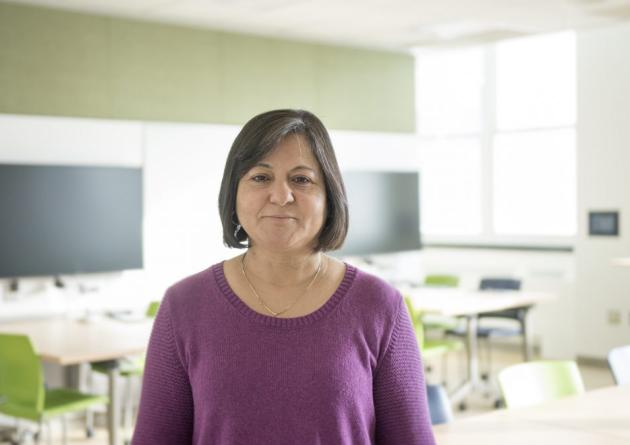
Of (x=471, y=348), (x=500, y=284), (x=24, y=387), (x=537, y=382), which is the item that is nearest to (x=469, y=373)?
(x=471, y=348)

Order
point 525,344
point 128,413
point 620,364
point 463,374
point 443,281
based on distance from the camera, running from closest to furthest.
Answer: point 620,364, point 128,413, point 525,344, point 443,281, point 463,374

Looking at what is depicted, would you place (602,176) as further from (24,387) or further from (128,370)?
(24,387)

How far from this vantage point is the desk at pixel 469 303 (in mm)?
6789

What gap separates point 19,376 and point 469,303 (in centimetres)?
328

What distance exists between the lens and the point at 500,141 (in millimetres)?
10102

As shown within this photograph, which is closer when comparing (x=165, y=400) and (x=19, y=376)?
(x=165, y=400)

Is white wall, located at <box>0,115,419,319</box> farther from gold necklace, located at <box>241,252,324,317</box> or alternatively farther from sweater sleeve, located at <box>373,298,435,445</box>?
sweater sleeve, located at <box>373,298,435,445</box>

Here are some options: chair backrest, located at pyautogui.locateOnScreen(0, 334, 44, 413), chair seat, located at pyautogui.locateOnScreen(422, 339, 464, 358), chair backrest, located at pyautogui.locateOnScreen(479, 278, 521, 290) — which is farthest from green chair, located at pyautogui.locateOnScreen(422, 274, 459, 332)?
chair backrest, located at pyautogui.locateOnScreen(0, 334, 44, 413)

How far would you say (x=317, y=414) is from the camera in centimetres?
164

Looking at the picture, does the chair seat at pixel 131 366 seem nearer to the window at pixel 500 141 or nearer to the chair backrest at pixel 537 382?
the chair backrest at pixel 537 382

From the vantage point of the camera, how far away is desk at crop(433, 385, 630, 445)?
297cm

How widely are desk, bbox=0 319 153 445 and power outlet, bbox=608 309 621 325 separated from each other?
4522mm


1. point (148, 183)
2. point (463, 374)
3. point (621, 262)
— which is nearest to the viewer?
point (148, 183)

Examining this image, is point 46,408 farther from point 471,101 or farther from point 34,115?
point 471,101
